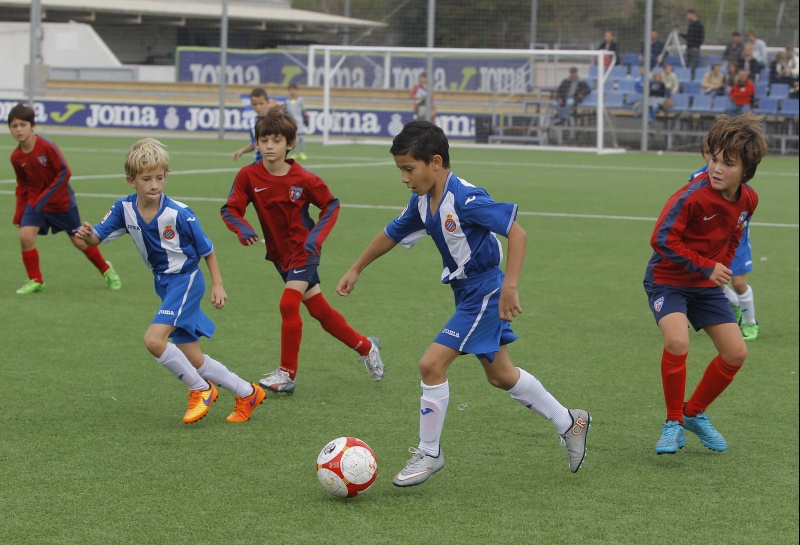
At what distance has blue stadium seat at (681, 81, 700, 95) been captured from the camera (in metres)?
28.6

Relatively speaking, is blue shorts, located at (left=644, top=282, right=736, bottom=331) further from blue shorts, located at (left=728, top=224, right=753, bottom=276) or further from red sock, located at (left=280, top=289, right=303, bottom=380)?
blue shorts, located at (left=728, top=224, right=753, bottom=276)

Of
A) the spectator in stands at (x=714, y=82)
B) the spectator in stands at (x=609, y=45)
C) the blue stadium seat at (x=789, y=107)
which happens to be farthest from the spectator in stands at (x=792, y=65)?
the spectator in stands at (x=609, y=45)

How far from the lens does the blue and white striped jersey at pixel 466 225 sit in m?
4.66

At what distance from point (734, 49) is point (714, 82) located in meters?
1.32

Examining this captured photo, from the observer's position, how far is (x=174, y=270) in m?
5.62

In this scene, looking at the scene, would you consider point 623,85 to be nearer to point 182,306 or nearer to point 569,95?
point 569,95

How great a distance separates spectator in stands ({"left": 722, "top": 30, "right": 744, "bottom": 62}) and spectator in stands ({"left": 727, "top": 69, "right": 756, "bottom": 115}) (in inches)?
52.1

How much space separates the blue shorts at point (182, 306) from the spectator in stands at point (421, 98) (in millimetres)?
23817

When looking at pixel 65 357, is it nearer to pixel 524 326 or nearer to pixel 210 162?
pixel 524 326

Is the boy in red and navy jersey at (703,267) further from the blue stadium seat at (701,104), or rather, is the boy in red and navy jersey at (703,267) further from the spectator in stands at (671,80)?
the spectator in stands at (671,80)

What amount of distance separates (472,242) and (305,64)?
3060 cm

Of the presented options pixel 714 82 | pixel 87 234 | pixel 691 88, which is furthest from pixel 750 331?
pixel 691 88

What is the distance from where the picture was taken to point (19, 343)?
7309mm

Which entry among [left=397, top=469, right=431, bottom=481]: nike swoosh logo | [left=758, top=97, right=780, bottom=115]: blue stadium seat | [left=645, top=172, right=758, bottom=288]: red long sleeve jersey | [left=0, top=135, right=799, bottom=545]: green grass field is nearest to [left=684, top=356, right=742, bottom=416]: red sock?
[left=0, top=135, right=799, bottom=545]: green grass field
